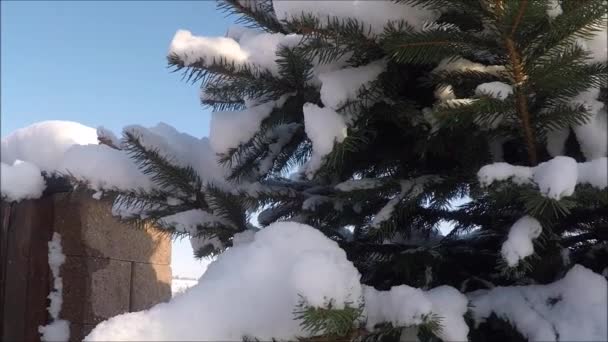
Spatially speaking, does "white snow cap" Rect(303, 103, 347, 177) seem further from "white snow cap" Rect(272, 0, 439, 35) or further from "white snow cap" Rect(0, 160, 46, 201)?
"white snow cap" Rect(0, 160, 46, 201)

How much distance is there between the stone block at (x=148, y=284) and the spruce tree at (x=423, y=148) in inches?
30.2

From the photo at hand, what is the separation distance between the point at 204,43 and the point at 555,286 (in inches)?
30.6

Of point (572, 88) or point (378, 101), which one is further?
point (378, 101)

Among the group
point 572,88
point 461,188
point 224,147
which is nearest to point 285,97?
point 224,147

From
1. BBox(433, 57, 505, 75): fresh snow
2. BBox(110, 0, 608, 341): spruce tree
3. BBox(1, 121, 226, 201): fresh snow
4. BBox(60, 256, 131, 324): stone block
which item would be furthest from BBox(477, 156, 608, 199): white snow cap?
BBox(60, 256, 131, 324): stone block

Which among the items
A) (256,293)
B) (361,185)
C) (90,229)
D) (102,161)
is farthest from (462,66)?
(90,229)

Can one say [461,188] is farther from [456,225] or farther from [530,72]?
[530,72]

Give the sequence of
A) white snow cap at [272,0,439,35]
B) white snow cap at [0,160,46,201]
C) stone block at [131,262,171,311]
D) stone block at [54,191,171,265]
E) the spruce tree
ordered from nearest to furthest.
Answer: the spruce tree → white snow cap at [272,0,439,35] → white snow cap at [0,160,46,201] → stone block at [54,191,171,265] → stone block at [131,262,171,311]

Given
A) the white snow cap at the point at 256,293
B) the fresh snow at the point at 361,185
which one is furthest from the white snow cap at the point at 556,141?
the white snow cap at the point at 256,293

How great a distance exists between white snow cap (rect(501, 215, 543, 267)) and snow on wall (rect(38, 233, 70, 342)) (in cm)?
145

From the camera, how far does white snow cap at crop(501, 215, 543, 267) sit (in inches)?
33.7

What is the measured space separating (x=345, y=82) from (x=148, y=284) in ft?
4.41

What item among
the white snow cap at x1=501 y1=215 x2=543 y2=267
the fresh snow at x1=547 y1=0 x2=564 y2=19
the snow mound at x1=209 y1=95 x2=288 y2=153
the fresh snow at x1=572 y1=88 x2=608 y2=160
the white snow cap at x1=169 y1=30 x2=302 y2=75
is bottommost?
the white snow cap at x1=501 y1=215 x2=543 y2=267

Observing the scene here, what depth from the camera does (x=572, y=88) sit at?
3.17 ft
